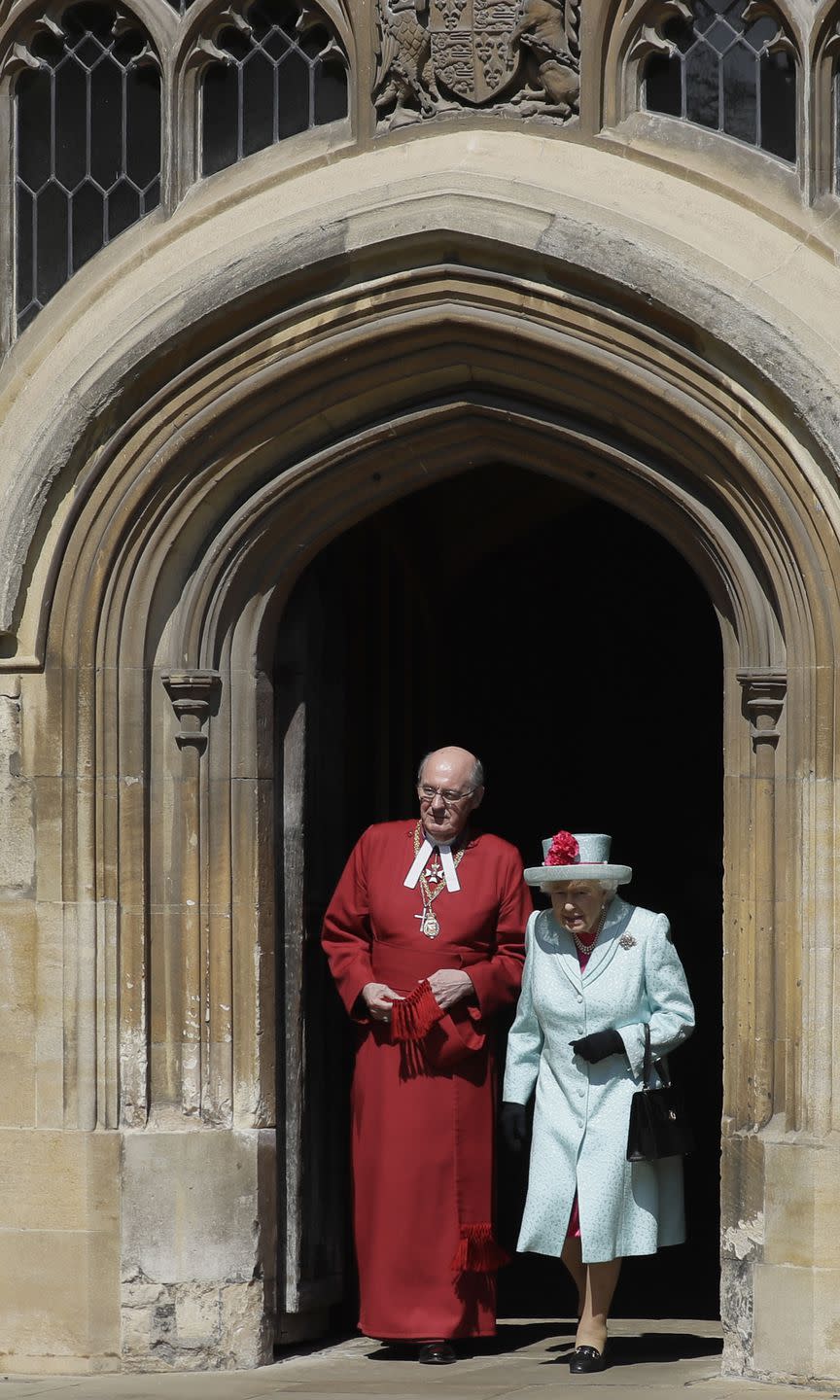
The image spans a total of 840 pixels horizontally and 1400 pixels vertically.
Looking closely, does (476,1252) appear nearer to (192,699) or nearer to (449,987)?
(449,987)

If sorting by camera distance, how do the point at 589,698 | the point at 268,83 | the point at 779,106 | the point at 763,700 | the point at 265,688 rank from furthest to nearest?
the point at 589,698
the point at 265,688
the point at 268,83
the point at 779,106
the point at 763,700

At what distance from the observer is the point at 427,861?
7902 mm

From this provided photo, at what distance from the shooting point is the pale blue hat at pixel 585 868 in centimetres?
747

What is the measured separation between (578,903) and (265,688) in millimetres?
1206

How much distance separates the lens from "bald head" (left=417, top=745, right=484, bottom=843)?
25.7 ft

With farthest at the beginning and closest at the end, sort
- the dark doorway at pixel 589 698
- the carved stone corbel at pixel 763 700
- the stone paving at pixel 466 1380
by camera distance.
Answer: the dark doorway at pixel 589 698 → the carved stone corbel at pixel 763 700 → the stone paving at pixel 466 1380

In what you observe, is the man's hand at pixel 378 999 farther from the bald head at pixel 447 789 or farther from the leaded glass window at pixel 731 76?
the leaded glass window at pixel 731 76

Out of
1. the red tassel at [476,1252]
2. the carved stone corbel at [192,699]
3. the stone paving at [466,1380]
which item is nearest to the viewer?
the stone paving at [466,1380]

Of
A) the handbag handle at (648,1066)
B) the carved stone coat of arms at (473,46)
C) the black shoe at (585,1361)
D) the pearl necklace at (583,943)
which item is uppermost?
the carved stone coat of arms at (473,46)

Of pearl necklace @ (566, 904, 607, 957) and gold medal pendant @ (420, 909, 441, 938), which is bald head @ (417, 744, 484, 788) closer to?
gold medal pendant @ (420, 909, 441, 938)

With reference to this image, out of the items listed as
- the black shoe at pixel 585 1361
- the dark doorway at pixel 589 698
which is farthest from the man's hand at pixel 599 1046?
the dark doorway at pixel 589 698

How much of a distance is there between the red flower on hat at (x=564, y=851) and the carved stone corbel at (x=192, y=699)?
114cm

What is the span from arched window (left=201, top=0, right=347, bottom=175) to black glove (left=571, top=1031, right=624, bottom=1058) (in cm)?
292

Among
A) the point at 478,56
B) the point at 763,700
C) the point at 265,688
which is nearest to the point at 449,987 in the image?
the point at 265,688
